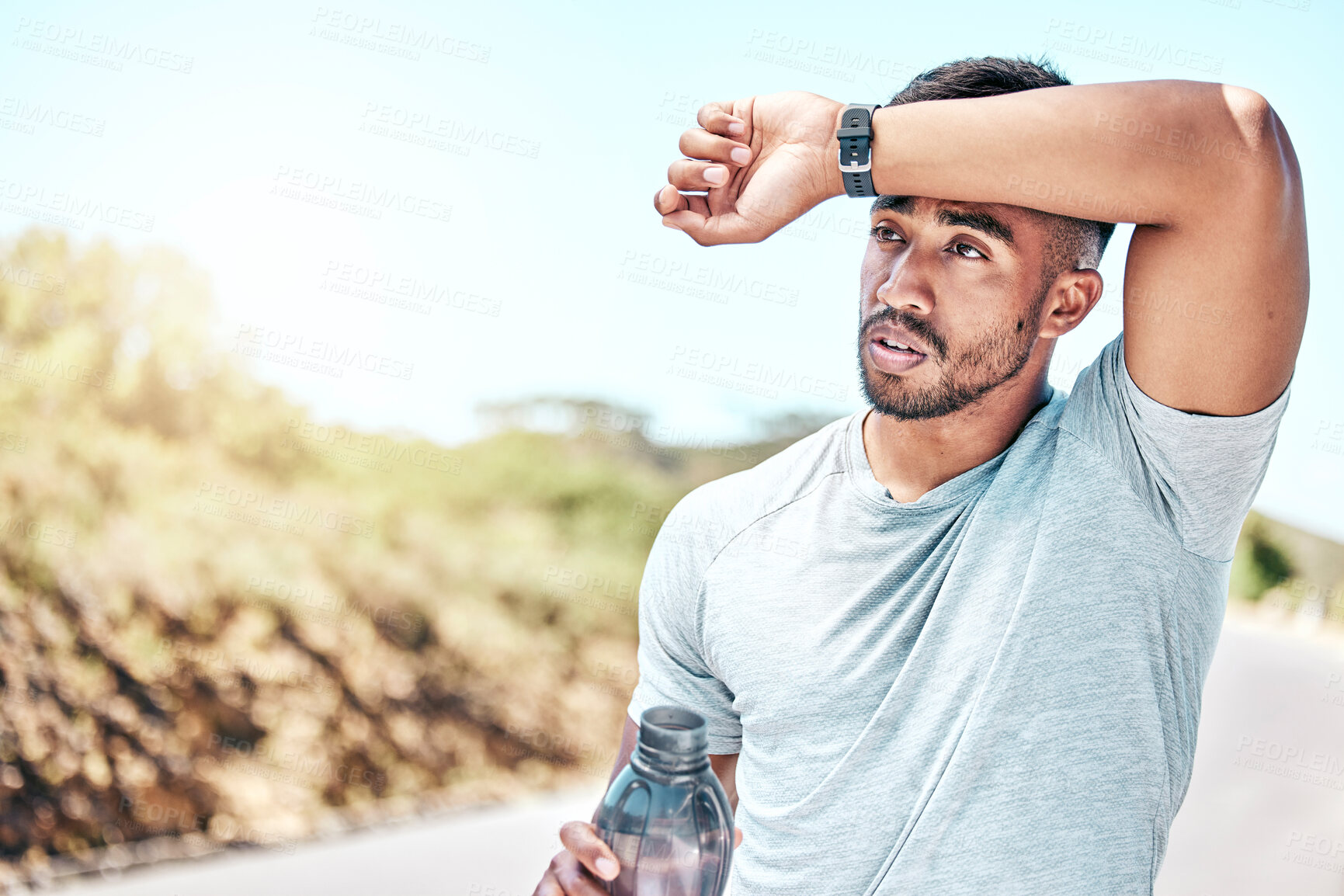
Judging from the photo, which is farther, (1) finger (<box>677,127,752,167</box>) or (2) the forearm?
(1) finger (<box>677,127,752,167</box>)

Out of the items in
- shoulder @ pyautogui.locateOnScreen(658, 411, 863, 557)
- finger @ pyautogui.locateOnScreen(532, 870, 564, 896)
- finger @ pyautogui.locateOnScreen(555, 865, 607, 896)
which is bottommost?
finger @ pyautogui.locateOnScreen(532, 870, 564, 896)

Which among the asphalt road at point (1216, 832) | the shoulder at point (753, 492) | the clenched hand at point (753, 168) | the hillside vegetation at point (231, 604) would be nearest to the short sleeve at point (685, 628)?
the shoulder at point (753, 492)

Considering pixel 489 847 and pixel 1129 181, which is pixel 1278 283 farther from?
pixel 489 847

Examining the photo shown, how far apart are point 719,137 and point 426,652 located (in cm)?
408

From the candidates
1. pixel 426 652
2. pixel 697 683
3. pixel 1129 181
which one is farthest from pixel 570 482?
pixel 1129 181

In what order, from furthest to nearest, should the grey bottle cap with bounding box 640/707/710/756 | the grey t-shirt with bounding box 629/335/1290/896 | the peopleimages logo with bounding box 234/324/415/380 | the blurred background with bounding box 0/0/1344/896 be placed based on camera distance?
the peopleimages logo with bounding box 234/324/415/380, the blurred background with bounding box 0/0/1344/896, the grey t-shirt with bounding box 629/335/1290/896, the grey bottle cap with bounding box 640/707/710/756

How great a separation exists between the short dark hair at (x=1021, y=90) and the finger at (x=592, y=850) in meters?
0.88

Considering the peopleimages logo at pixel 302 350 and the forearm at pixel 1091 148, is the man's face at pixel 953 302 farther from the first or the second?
the peopleimages logo at pixel 302 350

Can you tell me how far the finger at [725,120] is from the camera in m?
1.25

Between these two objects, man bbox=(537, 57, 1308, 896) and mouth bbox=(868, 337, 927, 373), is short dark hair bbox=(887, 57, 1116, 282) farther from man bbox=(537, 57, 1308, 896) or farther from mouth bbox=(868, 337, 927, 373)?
mouth bbox=(868, 337, 927, 373)

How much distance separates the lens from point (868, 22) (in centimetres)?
546

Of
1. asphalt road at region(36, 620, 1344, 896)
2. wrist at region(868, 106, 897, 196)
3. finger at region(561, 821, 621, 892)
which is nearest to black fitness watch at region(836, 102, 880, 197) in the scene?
wrist at region(868, 106, 897, 196)

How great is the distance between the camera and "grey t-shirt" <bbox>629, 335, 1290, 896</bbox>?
1114mm

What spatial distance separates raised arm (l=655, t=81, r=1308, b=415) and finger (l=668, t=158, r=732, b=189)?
0.44 ft
